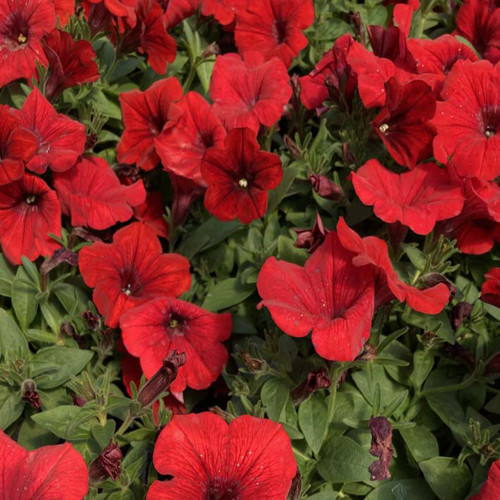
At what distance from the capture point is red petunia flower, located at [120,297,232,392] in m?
1.50

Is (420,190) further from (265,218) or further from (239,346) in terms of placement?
(239,346)

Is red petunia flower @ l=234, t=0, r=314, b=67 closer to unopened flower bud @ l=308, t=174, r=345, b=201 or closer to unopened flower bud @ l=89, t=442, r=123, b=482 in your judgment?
unopened flower bud @ l=308, t=174, r=345, b=201

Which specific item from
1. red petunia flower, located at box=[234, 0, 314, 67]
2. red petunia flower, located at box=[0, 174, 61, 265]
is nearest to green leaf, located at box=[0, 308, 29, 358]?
red petunia flower, located at box=[0, 174, 61, 265]

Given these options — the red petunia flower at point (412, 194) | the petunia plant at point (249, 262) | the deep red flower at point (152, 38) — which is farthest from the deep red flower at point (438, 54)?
the deep red flower at point (152, 38)

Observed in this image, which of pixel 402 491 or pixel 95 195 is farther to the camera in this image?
pixel 95 195

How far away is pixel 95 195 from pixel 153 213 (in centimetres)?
19

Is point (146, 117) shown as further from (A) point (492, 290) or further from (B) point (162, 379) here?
(A) point (492, 290)

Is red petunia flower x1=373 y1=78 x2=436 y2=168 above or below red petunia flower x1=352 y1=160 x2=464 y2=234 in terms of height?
above

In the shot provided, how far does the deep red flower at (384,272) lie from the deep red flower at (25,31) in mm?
924

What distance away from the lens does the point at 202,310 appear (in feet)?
5.13

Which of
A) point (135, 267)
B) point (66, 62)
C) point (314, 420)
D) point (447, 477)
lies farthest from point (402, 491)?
point (66, 62)

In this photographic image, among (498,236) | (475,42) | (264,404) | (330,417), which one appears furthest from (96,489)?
(475,42)

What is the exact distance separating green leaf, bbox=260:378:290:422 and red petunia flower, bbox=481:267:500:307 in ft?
1.58

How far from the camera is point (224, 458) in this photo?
1232 mm
